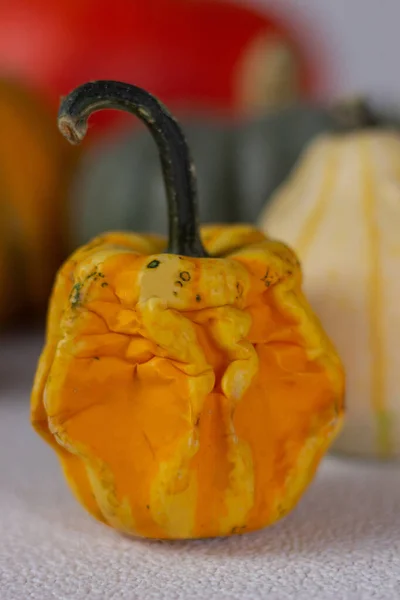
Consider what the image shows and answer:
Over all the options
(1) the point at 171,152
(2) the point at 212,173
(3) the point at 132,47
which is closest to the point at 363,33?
(3) the point at 132,47

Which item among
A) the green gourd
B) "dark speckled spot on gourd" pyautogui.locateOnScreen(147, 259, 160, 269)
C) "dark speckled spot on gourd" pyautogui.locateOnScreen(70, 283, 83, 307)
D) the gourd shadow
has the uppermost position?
"dark speckled spot on gourd" pyautogui.locateOnScreen(147, 259, 160, 269)

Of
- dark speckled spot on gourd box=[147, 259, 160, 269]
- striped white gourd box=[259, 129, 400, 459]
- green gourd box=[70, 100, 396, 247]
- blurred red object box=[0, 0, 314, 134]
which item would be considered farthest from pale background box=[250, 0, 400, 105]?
dark speckled spot on gourd box=[147, 259, 160, 269]

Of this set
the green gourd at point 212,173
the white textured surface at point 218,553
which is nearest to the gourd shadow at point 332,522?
the white textured surface at point 218,553

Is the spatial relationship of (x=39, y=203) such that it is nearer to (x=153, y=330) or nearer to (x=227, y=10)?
(x=153, y=330)

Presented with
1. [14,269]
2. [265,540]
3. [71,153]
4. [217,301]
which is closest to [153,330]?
[217,301]

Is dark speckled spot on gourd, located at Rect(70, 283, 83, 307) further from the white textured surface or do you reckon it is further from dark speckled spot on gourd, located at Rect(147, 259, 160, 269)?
the white textured surface

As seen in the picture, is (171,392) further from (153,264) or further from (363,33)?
(363,33)
